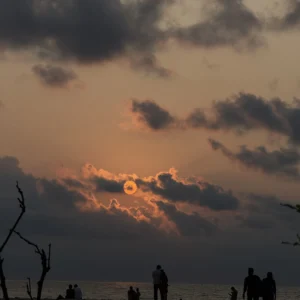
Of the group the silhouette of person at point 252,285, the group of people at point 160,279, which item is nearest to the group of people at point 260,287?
the silhouette of person at point 252,285

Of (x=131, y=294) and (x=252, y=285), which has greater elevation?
(x=252, y=285)

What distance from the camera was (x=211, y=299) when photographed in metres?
157

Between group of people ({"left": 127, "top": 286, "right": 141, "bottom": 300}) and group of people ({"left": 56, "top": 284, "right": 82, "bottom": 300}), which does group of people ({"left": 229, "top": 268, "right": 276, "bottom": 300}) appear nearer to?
group of people ({"left": 127, "top": 286, "right": 141, "bottom": 300})

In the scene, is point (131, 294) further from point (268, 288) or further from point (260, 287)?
point (268, 288)

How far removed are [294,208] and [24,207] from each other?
11.1ft

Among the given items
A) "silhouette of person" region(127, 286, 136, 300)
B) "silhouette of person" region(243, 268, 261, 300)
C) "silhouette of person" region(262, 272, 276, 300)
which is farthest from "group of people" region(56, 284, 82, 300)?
"silhouette of person" region(262, 272, 276, 300)

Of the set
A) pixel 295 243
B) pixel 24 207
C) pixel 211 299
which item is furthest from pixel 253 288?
pixel 211 299

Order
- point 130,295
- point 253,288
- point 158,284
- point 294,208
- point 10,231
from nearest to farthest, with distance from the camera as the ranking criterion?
point 10,231 → point 294,208 → point 253,288 → point 158,284 → point 130,295

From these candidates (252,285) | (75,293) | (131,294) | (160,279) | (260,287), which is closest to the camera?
(260,287)

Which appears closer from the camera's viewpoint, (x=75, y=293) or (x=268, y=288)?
(x=268, y=288)

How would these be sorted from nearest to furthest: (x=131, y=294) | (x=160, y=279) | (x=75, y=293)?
1. (x=160, y=279)
2. (x=75, y=293)
3. (x=131, y=294)

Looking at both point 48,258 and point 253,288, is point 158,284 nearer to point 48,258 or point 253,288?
point 253,288

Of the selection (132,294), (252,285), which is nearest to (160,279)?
(132,294)

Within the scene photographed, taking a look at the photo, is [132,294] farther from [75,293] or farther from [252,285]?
[252,285]
